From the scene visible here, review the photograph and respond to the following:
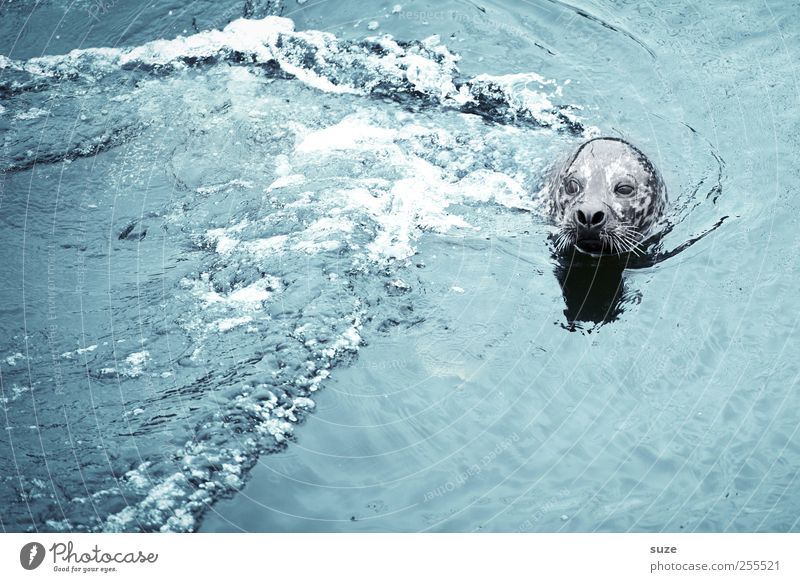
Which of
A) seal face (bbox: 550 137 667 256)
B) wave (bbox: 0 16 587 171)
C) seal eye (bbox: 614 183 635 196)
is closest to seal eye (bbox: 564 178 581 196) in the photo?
seal face (bbox: 550 137 667 256)

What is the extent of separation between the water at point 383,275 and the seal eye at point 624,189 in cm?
44

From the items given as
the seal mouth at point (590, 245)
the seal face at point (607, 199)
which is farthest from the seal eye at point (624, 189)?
the seal mouth at point (590, 245)

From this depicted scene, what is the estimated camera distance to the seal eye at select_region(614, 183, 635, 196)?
23.6ft

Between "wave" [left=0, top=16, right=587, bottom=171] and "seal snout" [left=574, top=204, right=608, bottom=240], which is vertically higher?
"wave" [left=0, top=16, right=587, bottom=171]

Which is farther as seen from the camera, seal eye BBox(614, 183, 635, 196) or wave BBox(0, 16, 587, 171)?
wave BBox(0, 16, 587, 171)

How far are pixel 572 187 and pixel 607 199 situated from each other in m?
0.27

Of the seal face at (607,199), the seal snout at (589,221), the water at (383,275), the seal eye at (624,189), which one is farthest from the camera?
the seal eye at (624,189)

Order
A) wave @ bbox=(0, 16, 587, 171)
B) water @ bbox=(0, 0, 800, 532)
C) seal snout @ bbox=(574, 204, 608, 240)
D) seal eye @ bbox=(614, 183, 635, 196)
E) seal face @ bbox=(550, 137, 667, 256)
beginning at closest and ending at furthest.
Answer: water @ bbox=(0, 0, 800, 532) < seal snout @ bbox=(574, 204, 608, 240) < seal face @ bbox=(550, 137, 667, 256) < seal eye @ bbox=(614, 183, 635, 196) < wave @ bbox=(0, 16, 587, 171)

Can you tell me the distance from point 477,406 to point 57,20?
590 centimetres

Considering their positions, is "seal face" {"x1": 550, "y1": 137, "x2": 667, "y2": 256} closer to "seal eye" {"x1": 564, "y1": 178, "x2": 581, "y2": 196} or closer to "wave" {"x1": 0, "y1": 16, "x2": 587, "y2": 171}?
"seal eye" {"x1": 564, "y1": 178, "x2": 581, "y2": 196}

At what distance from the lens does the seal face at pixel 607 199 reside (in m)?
6.99

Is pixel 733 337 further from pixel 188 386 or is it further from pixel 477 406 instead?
pixel 188 386

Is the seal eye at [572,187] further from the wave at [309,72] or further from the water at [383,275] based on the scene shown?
the wave at [309,72]

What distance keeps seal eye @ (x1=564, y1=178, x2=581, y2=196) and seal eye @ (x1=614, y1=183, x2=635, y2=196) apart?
27 cm
